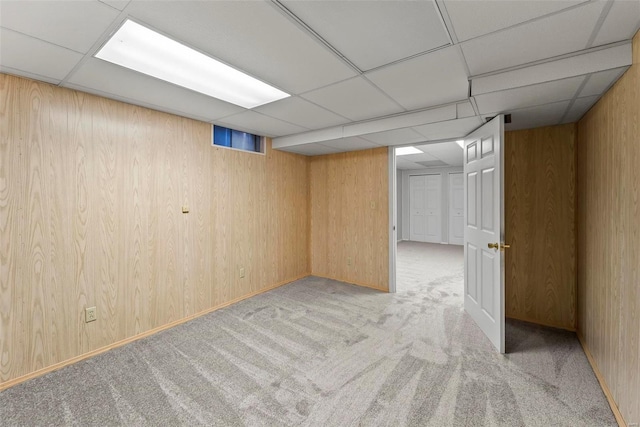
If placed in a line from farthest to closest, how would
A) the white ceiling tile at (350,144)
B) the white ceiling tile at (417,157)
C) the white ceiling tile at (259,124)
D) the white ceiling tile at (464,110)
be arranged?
1. the white ceiling tile at (417,157)
2. the white ceiling tile at (350,144)
3. the white ceiling tile at (259,124)
4. the white ceiling tile at (464,110)

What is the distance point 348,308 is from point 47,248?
294 centimetres

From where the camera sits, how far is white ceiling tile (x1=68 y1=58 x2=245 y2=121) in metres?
1.94

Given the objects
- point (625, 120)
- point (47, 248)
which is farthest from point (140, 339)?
point (625, 120)

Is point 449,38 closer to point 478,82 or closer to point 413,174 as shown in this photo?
point 478,82

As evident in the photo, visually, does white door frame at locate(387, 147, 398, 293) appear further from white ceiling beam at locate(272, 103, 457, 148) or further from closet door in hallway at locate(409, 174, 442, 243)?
closet door in hallway at locate(409, 174, 442, 243)

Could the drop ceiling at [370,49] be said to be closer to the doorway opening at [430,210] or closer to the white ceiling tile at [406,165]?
the doorway opening at [430,210]

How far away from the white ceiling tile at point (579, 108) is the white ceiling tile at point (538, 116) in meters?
0.06

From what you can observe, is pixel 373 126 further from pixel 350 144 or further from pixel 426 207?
pixel 426 207

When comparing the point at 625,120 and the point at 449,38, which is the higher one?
the point at 449,38

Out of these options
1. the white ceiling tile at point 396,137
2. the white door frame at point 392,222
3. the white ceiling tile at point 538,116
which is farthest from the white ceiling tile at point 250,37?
the white door frame at point 392,222

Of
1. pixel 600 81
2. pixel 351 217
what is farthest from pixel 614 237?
pixel 351 217

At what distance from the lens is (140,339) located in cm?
265

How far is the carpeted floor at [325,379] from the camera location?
1700 mm

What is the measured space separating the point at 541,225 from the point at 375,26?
9.26ft
